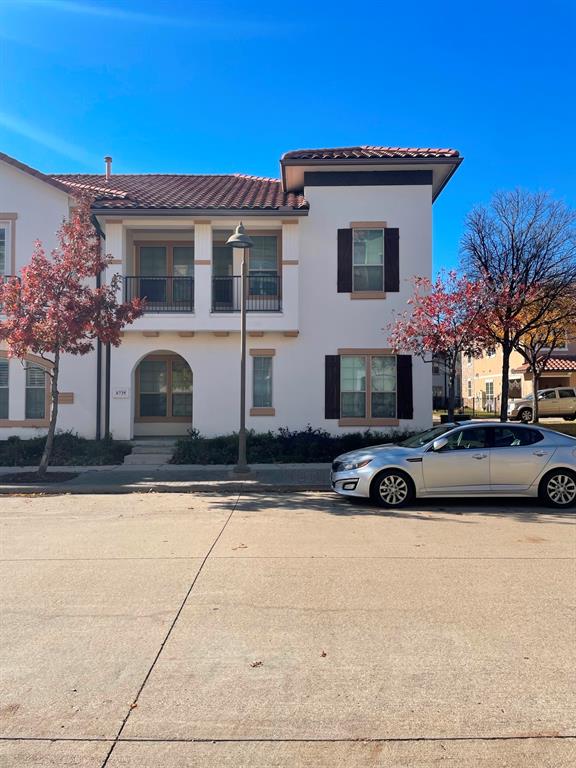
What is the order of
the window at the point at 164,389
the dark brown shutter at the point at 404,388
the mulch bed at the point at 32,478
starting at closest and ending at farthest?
the mulch bed at the point at 32,478
the dark brown shutter at the point at 404,388
the window at the point at 164,389

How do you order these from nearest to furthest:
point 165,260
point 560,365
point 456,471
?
point 456,471
point 165,260
point 560,365

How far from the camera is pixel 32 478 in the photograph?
12156 millimetres

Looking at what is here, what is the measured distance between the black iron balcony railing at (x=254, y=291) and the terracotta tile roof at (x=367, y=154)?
3257 millimetres

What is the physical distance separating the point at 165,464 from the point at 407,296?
25.7 feet

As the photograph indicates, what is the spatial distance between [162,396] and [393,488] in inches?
397

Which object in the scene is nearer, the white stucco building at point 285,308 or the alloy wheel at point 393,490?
the alloy wheel at point 393,490

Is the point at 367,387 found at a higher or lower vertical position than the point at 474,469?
higher

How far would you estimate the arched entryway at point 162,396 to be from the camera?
683 inches

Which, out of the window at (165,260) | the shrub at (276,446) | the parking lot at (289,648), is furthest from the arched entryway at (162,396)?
the parking lot at (289,648)

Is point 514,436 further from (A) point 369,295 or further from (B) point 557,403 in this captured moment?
(B) point 557,403

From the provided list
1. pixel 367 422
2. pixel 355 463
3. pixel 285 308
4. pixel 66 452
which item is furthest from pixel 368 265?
pixel 66 452

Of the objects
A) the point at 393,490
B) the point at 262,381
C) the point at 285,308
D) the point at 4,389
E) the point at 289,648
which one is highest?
the point at 285,308

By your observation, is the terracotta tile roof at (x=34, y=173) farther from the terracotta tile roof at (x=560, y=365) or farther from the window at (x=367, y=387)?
the terracotta tile roof at (x=560, y=365)

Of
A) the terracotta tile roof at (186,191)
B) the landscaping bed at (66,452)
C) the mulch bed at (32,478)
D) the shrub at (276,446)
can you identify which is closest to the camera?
the mulch bed at (32,478)
